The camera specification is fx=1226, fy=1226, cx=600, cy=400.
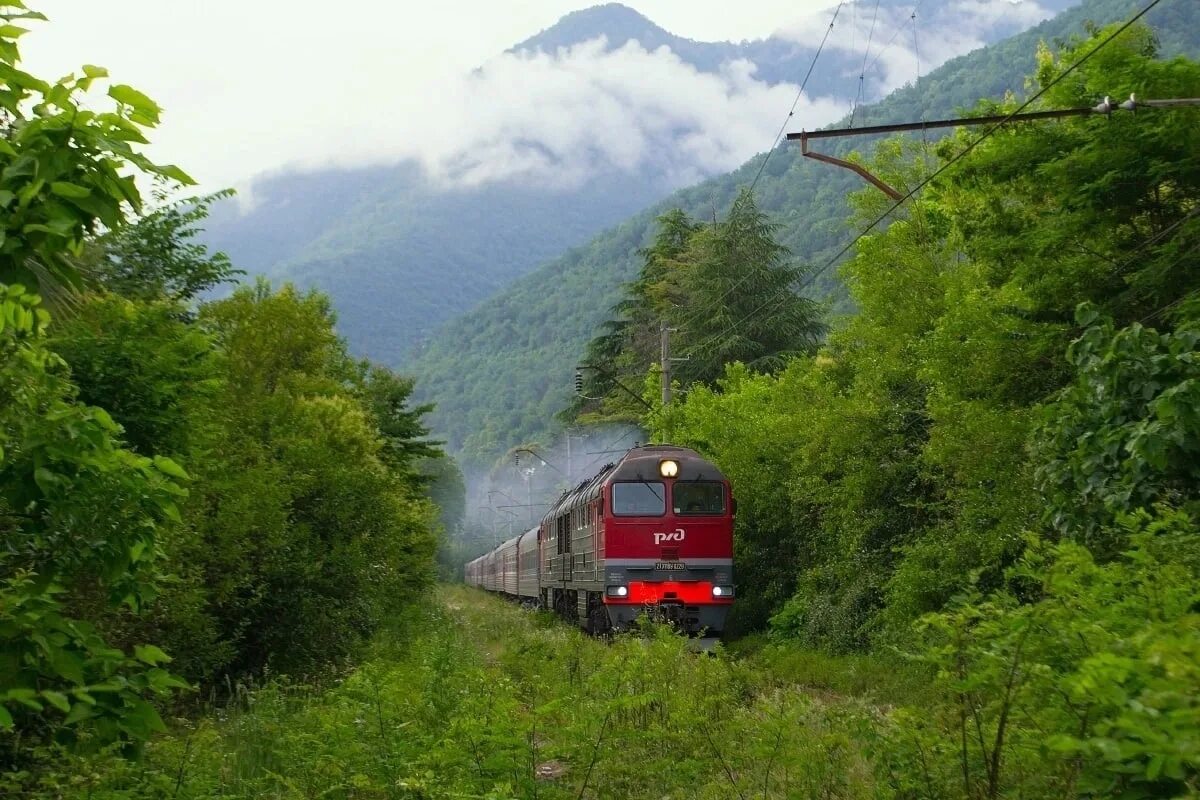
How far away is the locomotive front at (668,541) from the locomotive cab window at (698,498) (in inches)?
0.7

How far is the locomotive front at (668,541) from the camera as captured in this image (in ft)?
68.5

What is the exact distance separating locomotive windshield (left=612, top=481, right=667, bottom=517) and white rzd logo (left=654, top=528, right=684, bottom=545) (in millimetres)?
374

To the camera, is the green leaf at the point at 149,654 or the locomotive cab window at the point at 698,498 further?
the locomotive cab window at the point at 698,498

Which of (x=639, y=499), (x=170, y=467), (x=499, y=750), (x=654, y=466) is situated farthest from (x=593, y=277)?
(x=170, y=467)

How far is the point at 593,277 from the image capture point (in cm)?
12950

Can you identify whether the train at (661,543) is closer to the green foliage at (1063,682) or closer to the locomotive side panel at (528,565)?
the locomotive side panel at (528,565)

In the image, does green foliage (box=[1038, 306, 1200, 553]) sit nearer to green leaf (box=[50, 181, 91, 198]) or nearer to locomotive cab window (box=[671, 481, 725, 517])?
green leaf (box=[50, 181, 91, 198])

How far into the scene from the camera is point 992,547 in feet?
49.3

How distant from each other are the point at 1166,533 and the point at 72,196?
7016 millimetres

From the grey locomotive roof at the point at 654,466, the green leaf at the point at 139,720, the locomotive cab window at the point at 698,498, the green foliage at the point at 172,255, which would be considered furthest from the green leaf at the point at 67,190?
the locomotive cab window at the point at 698,498

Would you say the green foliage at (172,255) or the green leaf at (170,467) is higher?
the green foliage at (172,255)

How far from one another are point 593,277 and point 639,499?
357 ft

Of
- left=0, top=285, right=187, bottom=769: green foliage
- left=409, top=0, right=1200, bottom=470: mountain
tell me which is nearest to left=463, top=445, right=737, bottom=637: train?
left=0, top=285, right=187, bottom=769: green foliage

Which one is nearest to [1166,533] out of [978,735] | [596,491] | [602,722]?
[978,735]
